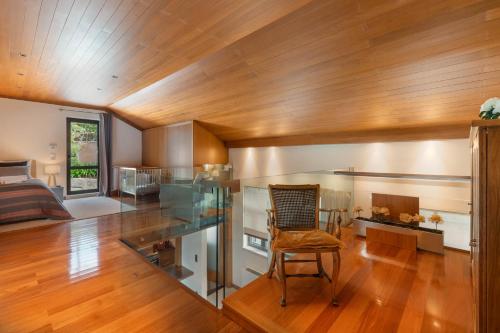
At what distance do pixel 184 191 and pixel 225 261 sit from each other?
1.44m

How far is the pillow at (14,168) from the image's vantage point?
17.5 feet

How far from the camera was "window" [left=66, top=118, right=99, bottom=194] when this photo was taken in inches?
265

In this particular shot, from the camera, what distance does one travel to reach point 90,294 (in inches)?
84.6

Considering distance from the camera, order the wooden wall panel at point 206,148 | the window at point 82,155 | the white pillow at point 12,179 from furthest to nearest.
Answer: the window at point 82,155
the wooden wall panel at point 206,148
the white pillow at point 12,179

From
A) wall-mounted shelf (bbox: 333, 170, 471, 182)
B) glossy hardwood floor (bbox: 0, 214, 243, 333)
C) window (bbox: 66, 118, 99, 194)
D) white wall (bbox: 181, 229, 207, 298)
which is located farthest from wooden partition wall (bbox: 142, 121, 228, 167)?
wall-mounted shelf (bbox: 333, 170, 471, 182)

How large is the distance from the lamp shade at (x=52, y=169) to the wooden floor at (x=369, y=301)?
20.9 ft

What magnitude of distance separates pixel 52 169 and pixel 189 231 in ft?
15.1

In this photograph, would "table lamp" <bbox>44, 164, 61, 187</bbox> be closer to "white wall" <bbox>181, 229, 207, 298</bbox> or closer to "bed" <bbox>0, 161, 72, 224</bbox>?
"bed" <bbox>0, 161, 72, 224</bbox>

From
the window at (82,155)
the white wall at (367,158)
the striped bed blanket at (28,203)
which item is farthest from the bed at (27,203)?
the white wall at (367,158)

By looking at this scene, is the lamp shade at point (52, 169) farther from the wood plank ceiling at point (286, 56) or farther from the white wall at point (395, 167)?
the white wall at point (395, 167)

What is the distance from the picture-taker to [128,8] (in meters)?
2.35

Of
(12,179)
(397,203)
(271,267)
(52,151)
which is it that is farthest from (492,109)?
(52,151)

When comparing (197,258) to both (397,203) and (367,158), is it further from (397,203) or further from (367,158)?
(367,158)

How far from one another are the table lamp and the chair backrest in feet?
20.9
